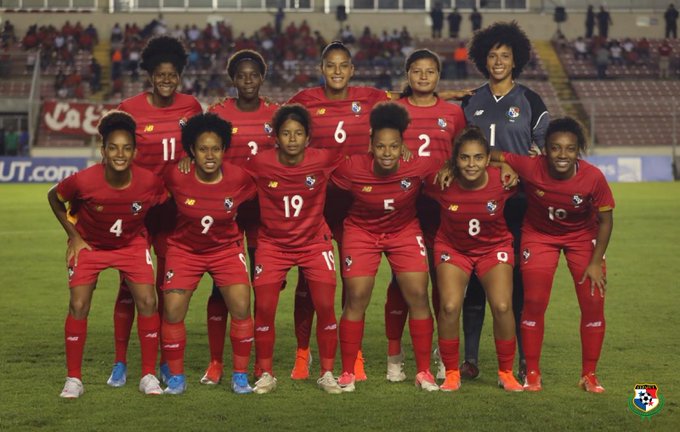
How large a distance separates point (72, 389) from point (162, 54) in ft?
7.41

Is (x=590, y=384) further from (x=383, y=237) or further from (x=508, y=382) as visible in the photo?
(x=383, y=237)

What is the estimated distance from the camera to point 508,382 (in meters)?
7.27

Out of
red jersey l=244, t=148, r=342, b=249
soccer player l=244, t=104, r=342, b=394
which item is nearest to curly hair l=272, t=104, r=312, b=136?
soccer player l=244, t=104, r=342, b=394

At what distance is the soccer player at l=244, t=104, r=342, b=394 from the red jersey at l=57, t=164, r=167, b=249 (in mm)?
688

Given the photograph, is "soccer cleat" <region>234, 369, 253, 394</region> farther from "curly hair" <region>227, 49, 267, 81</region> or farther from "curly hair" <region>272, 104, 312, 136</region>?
"curly hair" <region>227, 49, 267, 81</region>

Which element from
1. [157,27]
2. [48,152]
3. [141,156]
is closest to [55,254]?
[141,156]

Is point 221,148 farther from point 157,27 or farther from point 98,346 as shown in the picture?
point 157,27

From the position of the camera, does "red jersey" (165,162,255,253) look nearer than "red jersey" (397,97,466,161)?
Yes

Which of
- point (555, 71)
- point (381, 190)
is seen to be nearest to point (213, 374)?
point (381, 190)

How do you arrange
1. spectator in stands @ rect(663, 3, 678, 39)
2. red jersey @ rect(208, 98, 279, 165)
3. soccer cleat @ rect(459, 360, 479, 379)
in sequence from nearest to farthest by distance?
soccer cleat @ rect(459, 360, 479, 379), red jersey @ rect(208, 98, 279, 165), spectator in stands @ rect(663, 3, 678, 39)

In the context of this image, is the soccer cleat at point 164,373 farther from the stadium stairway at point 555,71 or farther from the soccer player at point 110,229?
the stadium stairway at point 555,71

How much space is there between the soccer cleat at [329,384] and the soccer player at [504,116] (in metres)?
0.97

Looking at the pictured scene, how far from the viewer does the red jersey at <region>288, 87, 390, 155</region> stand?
7.90 metres

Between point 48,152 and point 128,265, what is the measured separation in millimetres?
26310
